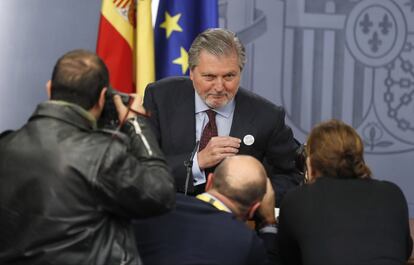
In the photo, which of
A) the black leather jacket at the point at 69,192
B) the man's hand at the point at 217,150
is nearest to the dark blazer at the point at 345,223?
the man's hand at the point at 217,150

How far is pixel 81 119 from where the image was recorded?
193cm

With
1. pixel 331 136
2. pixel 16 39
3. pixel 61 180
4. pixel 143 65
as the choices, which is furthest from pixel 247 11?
pixel 61 180

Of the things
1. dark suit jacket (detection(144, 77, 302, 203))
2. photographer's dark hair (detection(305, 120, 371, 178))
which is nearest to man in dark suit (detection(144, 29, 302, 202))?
dark suit jacket (detection(144, 77, 302, 203))

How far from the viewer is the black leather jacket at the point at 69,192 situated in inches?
73.0

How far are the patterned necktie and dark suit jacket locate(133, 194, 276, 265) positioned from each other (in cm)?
84

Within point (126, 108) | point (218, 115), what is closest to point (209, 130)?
point (218, 115)

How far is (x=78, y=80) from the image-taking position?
1.93 meters

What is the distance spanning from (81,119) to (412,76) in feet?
9.75

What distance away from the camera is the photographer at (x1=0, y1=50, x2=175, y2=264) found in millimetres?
1854

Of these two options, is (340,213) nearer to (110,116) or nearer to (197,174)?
(197,174)

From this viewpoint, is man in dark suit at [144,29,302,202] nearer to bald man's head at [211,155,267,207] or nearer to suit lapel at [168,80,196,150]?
suit lapel at [168,80,196,150]

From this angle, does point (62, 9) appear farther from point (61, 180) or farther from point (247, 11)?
point (61, 180)

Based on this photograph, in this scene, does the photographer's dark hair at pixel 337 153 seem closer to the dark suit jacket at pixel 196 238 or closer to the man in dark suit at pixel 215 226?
the man in dark suit at pixel 215 226

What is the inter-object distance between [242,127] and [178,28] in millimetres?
1082
